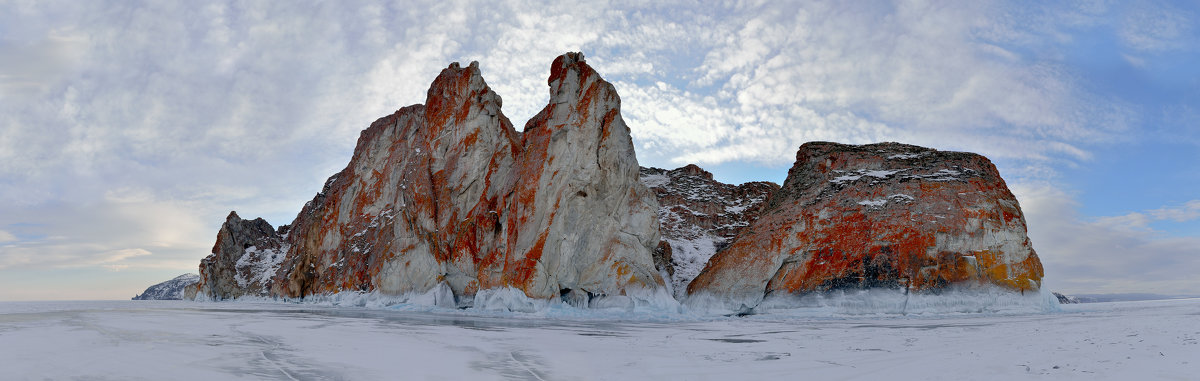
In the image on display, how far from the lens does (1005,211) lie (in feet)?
140

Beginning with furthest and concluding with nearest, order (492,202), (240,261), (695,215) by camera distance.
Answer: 1. (240,261)
2. (695,215)
3. (492,202)

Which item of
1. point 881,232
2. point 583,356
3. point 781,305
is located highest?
point 881,232

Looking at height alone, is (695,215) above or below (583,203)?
above

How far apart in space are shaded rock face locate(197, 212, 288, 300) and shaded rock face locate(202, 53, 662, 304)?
36.4 metres

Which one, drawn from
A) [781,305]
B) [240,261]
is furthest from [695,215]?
[240,261]

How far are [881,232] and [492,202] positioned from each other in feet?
106

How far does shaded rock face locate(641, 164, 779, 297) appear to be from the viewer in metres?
60.9

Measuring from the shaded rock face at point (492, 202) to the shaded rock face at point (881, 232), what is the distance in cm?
801

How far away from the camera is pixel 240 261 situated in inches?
4601

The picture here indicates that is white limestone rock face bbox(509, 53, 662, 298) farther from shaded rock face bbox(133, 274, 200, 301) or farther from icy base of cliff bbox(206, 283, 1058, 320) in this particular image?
shaded rock face bbox(133, 274, 200, 301)

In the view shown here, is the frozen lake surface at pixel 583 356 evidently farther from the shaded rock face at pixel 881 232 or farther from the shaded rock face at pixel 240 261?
the shaded rock face at pixel 240 261

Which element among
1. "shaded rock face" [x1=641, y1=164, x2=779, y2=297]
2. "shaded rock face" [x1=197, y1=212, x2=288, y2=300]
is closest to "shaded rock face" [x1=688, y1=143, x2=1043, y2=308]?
"shaded rock face" [x1=641, y1=164, x2=779, y2=297]

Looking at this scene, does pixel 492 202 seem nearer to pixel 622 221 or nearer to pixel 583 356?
pixel 622 221

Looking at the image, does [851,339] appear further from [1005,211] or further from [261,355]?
[1005,211]
